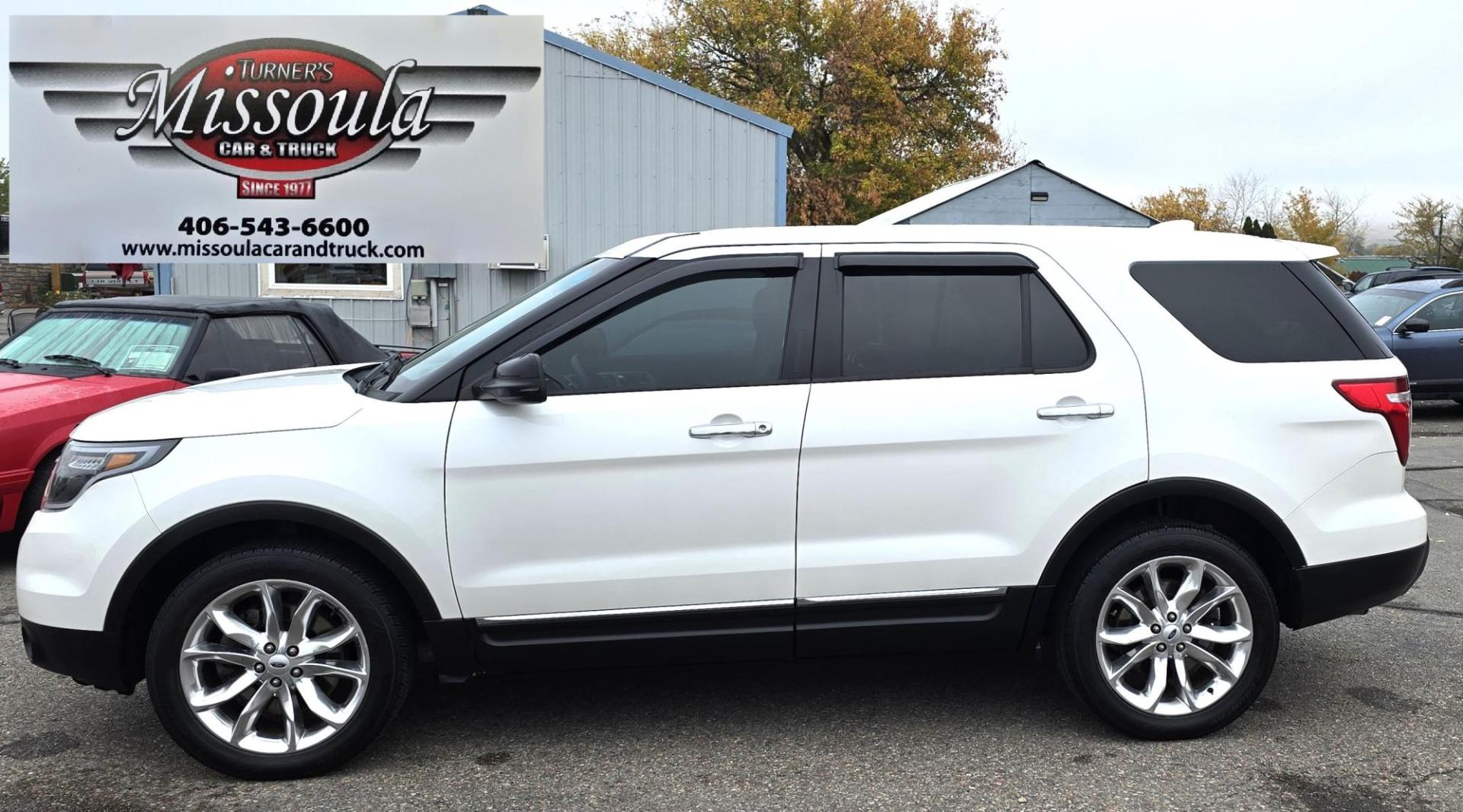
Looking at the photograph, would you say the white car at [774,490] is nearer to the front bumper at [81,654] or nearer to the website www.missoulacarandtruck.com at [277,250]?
the front bumper at [81,654]

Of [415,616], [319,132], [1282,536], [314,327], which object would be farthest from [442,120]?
[1282,536]

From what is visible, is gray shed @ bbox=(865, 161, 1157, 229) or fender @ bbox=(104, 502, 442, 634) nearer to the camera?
fender @ bbox=(104, 502, 442, 634)

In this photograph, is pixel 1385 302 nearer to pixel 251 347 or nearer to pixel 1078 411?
pixel 1078 411

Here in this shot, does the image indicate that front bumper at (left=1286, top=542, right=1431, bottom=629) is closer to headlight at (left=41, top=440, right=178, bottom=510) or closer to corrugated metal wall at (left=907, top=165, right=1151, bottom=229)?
headlight at (left=41, top=440, right=178, bottom=510)

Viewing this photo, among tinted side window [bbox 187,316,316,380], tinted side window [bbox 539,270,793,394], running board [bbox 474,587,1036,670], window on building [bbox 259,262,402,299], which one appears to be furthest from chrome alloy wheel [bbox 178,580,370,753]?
window on building [bbox 259,262,402,299]

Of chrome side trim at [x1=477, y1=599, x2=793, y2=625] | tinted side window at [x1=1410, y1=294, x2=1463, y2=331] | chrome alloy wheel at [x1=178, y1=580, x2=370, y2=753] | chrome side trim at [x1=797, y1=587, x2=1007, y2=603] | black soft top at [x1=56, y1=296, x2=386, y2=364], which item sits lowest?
chrome alloy wheel at [x1=178, y1=580, x2=370, y2=753]

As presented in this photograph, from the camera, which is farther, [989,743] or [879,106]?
[879,106]

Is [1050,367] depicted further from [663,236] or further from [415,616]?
[415,616]

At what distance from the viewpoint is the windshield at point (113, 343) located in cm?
688

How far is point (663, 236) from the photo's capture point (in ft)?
13.9

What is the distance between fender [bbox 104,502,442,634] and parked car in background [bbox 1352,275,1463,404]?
13.1 meters

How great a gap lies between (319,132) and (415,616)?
8762mm

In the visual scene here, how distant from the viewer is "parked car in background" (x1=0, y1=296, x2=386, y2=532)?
614 centimetres

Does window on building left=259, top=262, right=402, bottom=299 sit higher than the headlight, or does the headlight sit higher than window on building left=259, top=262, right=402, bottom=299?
window on building left=259, top=262, right=402, bottom=299
